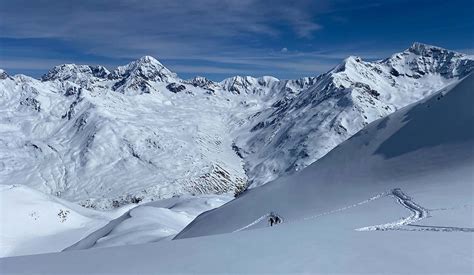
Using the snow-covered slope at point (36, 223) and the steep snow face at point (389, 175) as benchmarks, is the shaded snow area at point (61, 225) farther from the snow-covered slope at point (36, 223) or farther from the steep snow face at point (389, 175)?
the steep snow face at point (389, 175)

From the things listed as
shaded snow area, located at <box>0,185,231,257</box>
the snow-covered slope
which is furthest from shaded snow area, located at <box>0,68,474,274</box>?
the snow-covered slope

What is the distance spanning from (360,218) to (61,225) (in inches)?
2357

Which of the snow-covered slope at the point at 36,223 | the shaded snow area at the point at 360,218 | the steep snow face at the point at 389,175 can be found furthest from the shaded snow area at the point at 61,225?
the shaded snow area at the point at 360,218

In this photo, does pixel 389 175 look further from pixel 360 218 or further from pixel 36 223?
pixel 36 223

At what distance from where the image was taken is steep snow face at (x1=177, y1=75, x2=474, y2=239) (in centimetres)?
2720

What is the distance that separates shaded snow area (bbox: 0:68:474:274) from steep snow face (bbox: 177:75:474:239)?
0.10 metres

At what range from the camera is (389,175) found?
34.8 meters

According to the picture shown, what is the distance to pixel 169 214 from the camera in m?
68.7

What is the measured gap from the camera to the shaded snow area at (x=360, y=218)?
12320 mm

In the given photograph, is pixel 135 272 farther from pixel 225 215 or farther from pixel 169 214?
pixel 169 214

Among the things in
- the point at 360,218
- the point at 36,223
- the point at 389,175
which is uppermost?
the point at 36,223

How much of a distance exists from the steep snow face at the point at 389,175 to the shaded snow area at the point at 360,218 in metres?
0.10

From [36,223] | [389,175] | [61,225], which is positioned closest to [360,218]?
[389,175]

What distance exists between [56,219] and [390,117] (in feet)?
171
